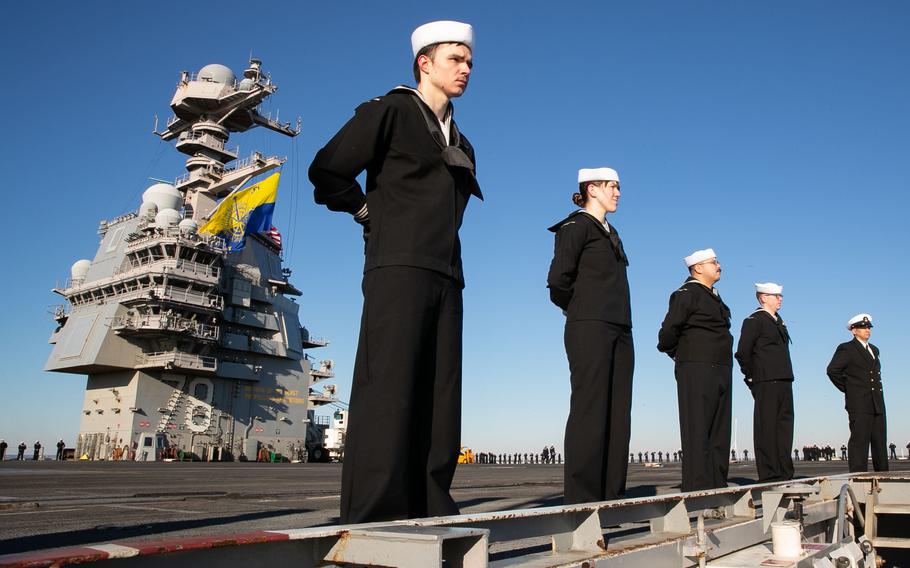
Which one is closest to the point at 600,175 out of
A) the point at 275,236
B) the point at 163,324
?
the point at 163,324

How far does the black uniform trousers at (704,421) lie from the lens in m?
6.08

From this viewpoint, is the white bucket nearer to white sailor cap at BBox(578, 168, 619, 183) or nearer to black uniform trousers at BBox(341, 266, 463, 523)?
black uniform trousers at BBox(341, 266, 463, 523)

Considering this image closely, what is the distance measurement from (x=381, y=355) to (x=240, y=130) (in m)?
49.8

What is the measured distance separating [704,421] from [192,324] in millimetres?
35988

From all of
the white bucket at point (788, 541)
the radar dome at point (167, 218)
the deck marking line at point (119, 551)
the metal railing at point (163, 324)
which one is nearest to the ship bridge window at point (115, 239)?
the radar dome at point (167, 218)

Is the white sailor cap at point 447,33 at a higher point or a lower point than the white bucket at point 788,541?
higher

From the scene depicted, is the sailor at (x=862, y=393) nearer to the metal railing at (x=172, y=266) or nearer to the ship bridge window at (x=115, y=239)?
the metal railing at (x=172, y=266)

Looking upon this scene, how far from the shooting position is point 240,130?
161 feet

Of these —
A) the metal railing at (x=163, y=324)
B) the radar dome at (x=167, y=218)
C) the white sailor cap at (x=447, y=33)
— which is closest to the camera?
the white sailor cap at (x=447, y=33)

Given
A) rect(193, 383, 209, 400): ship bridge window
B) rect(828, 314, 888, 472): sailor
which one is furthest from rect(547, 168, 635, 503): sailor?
rect(193, 383, 209, 400): ship bridge window

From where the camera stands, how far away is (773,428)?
A: 796cm

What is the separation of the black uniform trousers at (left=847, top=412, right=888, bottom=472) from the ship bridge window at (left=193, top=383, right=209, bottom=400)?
120 feet

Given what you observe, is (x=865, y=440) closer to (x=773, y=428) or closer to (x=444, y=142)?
(x=773, y=428)

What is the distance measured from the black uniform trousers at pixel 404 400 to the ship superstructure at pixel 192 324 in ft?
123
